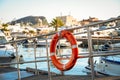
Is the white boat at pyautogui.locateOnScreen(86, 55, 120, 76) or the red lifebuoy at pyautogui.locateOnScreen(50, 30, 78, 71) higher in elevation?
the red lifebuoy at pyautogui.locateOnScreen(50, 30, 78, 71)

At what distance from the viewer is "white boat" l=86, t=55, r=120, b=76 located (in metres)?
10.5

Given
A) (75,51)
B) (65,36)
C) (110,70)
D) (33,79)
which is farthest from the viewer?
(110,70)

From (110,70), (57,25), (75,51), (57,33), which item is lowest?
(110,70)

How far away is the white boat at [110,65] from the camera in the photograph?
10515mm

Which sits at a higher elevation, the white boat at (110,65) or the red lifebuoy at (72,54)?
the red lifebuoy at (72,54)

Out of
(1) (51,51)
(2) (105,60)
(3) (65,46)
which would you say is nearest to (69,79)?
(1) (51,51)

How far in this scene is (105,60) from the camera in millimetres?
11328

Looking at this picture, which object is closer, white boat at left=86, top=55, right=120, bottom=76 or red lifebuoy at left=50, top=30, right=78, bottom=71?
red lifebuoy at left=50, top=30, right=78, bottom=71

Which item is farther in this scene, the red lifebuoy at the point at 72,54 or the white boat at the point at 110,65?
the white boat at the point at 110,65

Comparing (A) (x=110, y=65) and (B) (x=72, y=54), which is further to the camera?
(A) (x=110, y=65)

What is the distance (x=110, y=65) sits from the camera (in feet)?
36.1

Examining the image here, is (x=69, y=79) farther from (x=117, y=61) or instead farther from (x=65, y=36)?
(x=117, y=61)

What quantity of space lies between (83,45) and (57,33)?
4202 cm

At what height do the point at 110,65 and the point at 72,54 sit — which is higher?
the point at 72,54
